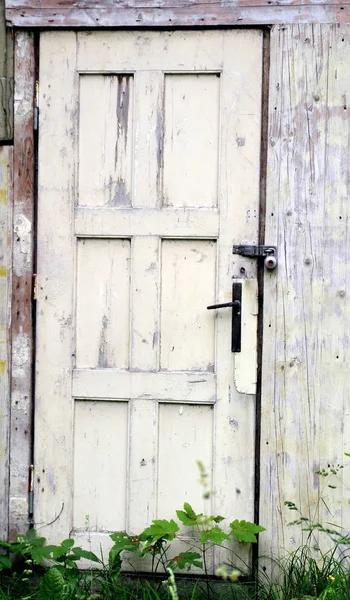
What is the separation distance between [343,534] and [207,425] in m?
0.70

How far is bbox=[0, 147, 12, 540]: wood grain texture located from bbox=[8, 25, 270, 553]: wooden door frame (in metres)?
0.02

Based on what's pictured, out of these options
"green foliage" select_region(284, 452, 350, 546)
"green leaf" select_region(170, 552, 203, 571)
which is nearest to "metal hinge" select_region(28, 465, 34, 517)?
"green leaf" select_region(170, 552, 203, 571)

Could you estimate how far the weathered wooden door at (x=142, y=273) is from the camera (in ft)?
9.45

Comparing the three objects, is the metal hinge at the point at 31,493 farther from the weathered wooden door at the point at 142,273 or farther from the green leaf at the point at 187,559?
the green leaf at the point at 187,559

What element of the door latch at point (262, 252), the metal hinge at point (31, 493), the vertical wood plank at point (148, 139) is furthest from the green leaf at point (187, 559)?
the vertical wood plank at point (148, 139)

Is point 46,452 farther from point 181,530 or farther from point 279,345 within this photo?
point 279,345

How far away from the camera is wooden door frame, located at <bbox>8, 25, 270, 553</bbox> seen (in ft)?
9.65

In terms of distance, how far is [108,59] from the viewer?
2910 millimetres

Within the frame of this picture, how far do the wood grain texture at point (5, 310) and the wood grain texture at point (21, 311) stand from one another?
0.03 metres

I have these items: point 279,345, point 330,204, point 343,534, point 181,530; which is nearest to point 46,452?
point 181,530

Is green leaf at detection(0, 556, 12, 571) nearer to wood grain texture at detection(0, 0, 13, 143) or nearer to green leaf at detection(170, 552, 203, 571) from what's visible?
green leaf at detection(170, 552, 203, 571)

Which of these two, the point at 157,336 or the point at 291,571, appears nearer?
the point at 291,571

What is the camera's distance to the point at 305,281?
2.87 meters

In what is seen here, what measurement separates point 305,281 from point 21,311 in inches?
46.6
